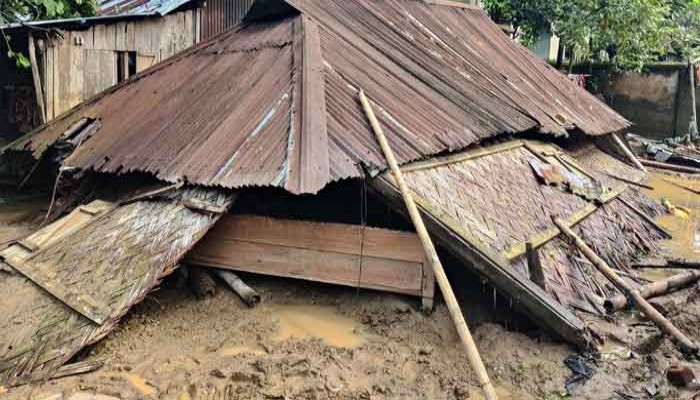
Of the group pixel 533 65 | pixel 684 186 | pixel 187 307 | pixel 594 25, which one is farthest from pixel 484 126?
pixel 594 25

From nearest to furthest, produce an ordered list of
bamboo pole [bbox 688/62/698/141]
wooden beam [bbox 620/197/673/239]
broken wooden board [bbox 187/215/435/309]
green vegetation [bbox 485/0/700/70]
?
1. broken wooden board [bbox 187/215/435/309]
2. wooden beam [bbox 620/197/673/239]
3. green vegetation [bbox 485/0/700/70]
4. bamboo pole [bbox 688/62/698/141]

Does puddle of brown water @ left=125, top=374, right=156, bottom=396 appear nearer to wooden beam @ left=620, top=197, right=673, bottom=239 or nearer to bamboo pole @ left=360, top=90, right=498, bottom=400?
bamboo pole @ left=360, top=90, right=498, bottom=400

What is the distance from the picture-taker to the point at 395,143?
19.7 feet

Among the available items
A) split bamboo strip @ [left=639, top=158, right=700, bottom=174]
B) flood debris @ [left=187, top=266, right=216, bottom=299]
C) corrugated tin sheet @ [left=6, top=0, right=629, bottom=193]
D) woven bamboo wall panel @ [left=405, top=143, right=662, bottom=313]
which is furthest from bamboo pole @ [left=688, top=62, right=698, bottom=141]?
flood debris @ [left=187, top=266, right=216, bottom=299]

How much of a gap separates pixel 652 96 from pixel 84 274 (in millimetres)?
17455

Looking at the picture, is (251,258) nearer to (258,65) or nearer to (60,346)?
(60,346)

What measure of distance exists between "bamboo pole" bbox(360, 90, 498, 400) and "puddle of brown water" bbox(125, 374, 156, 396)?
2240mm

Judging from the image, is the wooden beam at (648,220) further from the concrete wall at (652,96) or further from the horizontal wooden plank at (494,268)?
the concrete wall at (652,96)

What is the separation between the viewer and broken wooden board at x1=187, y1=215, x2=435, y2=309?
5.47m

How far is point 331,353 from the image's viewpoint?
15.8ft

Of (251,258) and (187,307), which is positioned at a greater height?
(251,258)

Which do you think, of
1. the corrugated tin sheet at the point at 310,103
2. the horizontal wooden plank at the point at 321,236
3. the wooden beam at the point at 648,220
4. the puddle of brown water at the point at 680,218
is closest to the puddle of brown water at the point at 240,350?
the horizontal wooden plank at the point at 321,236

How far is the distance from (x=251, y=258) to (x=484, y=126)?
3411 mm

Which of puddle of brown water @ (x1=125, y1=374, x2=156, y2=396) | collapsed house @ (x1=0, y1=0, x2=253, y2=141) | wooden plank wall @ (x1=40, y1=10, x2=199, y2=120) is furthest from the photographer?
wooden plank wall @ (x1=40, y1=10, x2=199, y2=120)
